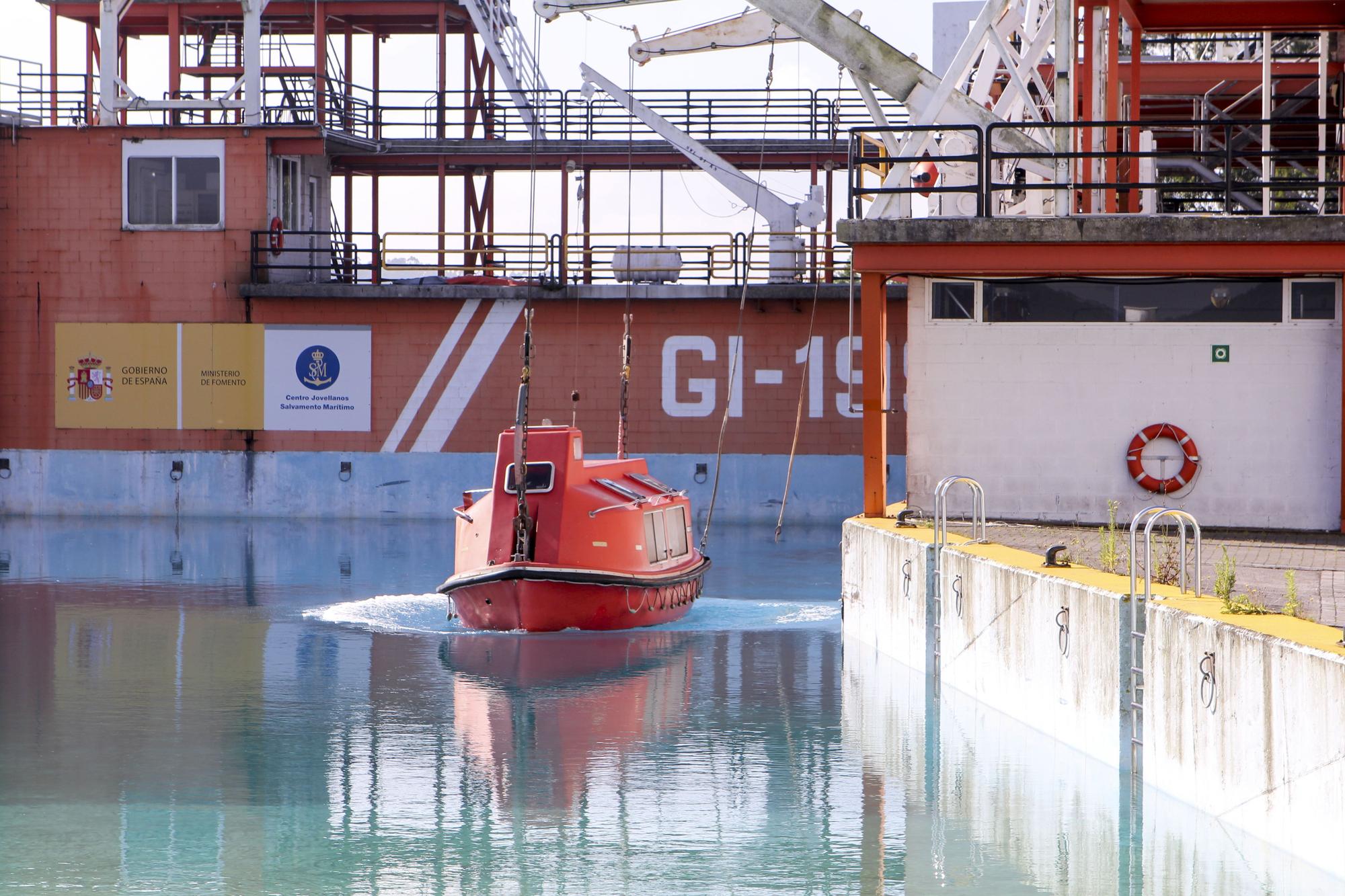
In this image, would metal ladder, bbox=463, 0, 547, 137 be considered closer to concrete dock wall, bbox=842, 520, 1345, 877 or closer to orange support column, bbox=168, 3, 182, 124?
orange support column, bbox=168, 3, 182, 124

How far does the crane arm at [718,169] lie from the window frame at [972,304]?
56.3 ft

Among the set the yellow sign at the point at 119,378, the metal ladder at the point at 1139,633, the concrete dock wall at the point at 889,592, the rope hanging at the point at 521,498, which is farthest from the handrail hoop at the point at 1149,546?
the yellow sign at the point at 119,378

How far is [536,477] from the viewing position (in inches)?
720

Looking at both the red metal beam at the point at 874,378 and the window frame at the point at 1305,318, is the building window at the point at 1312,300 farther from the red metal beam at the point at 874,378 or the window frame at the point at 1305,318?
→ the red metal beam at the point at 874,378

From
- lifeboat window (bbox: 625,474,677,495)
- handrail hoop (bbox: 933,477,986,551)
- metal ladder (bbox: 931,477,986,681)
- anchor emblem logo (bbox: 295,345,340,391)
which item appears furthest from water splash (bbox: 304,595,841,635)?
anchor emblem logo (bbox: 295,345,340,391)

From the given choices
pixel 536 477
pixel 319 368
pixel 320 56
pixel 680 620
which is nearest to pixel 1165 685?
pixel 536 477

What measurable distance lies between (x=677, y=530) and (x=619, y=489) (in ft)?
6.03

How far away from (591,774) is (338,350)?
2294 centimetres

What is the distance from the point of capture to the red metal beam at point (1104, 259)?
1681 centimetres

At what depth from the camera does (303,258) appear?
3634 centimetres

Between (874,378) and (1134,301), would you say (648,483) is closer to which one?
(874,378)

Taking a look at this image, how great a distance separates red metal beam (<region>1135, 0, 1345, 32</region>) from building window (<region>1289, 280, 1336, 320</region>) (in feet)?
13.8

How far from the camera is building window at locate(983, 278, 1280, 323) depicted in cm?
1750

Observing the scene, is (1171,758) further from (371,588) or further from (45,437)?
(45,437)
